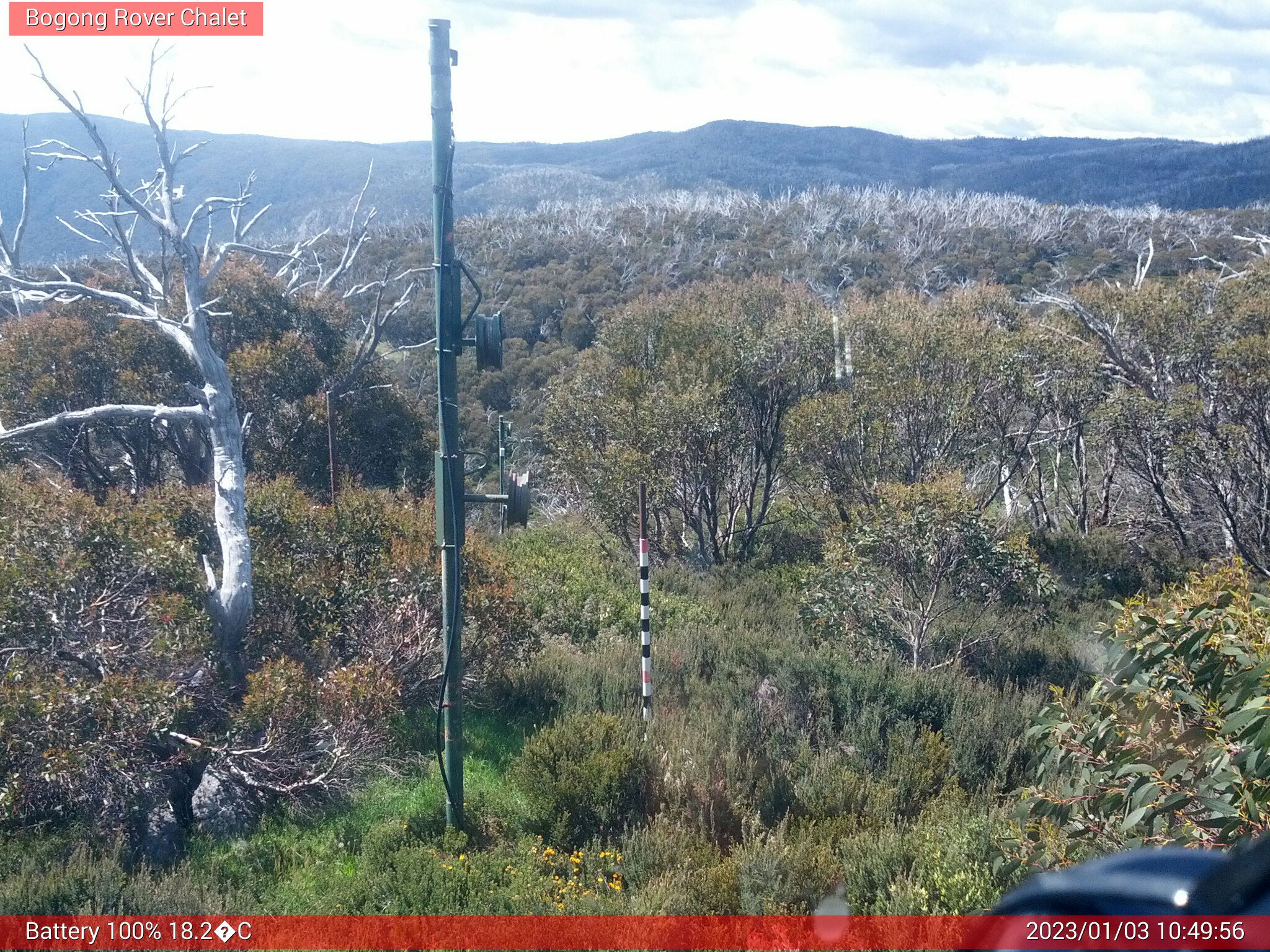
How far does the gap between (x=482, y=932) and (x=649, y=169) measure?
7387cm

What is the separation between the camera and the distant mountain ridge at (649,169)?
148 ft

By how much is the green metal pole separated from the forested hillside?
60 centimetres

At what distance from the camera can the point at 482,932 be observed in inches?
164

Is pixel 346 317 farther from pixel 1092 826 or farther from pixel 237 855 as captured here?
pixel 1092 826

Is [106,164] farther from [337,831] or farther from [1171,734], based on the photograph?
[1171,734]

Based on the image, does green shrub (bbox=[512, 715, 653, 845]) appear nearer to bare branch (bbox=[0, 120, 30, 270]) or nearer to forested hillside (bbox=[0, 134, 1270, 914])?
forested hillside (bbox=[0, 134, 1270, 914])

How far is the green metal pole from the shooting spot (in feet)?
16.6

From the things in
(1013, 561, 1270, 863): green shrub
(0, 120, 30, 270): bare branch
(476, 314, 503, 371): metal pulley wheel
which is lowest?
(1013, 561, 1270, 863): green shrub

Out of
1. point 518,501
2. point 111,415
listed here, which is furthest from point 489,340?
point 111,415

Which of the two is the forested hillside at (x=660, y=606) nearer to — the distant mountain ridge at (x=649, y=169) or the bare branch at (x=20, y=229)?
the bare branch at (x=20, y=229)

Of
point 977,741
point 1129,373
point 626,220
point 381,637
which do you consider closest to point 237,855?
point 381,637

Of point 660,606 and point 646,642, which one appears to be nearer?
point 646,642

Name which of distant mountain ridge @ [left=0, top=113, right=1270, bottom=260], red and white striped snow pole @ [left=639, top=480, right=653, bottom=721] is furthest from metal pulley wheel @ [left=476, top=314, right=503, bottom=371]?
distant mountain ridge @ [left=0, top=113, right=1270, bottom=260]

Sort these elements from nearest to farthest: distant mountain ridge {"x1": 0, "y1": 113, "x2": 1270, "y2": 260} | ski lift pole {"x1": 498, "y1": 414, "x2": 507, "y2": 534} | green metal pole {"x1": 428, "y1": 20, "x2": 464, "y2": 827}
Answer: green metal pole {"x1": 428, "y1": 20, "x2": 464, "y2": 827} → ski lift pole {"x1": 498, "y1": 414, "x2": 507, "y2": 534} → distant mountain ridge {"x1": 0, "y1": 113, "x2": 1270, "y2": 260}
